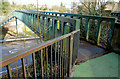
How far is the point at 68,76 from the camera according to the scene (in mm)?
2174

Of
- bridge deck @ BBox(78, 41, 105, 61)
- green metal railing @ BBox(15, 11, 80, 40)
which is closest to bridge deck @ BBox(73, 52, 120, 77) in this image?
bridge deck @ BBox(78, 41, 105, 61)

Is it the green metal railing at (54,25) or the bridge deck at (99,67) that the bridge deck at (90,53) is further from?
the green metal railing at (54,25)

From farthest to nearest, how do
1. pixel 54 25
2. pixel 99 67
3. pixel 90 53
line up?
pixel 90 53 < pixel 54 25 < pixel 99 67

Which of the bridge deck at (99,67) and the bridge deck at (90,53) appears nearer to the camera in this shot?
the bridge deck at (99,67)

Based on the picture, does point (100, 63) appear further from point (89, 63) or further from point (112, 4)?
point (112, 4)

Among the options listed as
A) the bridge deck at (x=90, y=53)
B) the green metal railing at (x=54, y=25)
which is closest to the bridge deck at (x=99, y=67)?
the bridge deck at (x=90, y=53)

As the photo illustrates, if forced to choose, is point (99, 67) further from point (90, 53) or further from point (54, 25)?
point (54, 25)

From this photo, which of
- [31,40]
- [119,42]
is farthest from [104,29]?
[31,40]

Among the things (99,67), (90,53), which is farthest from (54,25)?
(99,67)

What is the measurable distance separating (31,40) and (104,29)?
1584 centimetres

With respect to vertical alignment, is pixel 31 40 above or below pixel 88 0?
below

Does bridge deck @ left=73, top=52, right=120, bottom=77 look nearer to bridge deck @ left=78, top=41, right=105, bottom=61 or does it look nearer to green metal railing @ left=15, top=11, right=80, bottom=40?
bridge deck @ left=78, top=41, right=105, bottom=61

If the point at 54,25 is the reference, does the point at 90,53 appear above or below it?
below

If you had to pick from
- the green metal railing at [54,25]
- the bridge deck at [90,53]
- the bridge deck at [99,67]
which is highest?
the green metal railing at [54,25]
